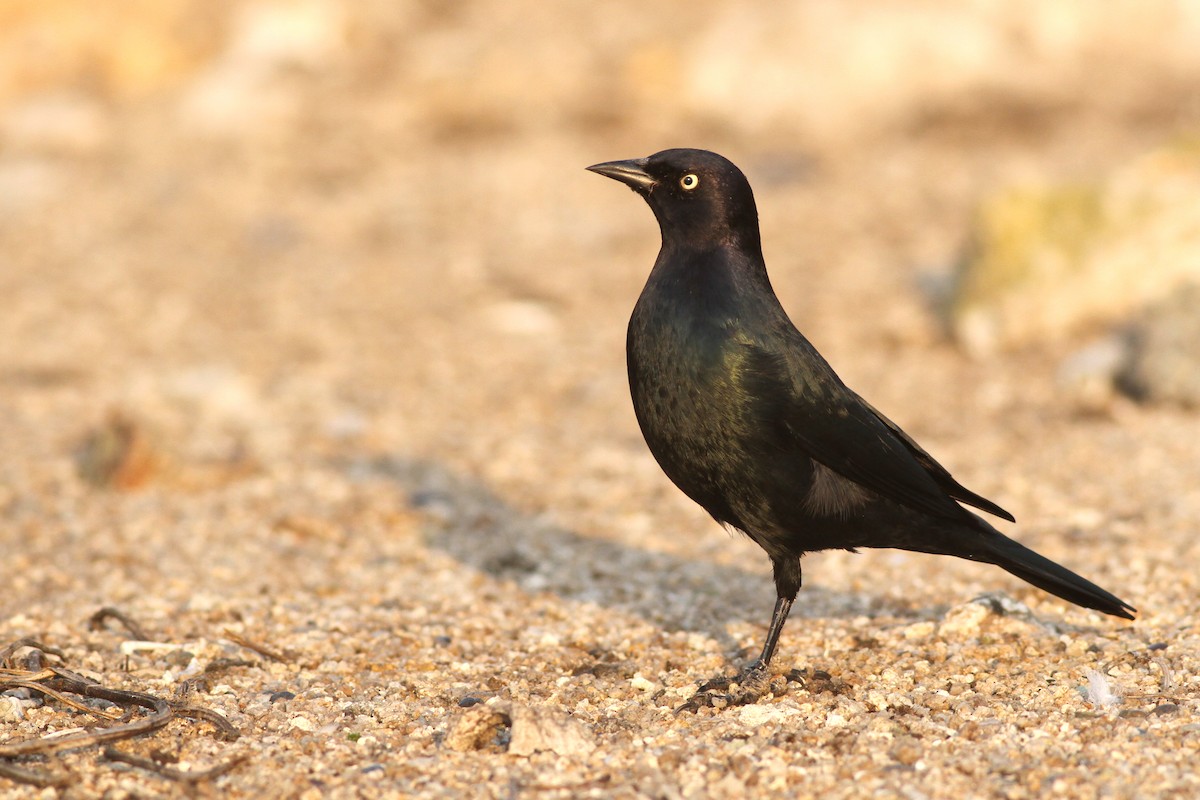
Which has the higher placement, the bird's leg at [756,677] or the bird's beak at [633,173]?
the bird's beak at [633,173]

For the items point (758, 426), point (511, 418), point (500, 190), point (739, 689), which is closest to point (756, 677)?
point (739, 689)

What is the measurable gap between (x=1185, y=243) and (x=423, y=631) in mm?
5373

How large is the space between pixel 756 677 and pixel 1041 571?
928 mm

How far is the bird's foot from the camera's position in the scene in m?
3.94

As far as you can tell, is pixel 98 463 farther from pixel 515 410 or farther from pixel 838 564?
pixel 838 564

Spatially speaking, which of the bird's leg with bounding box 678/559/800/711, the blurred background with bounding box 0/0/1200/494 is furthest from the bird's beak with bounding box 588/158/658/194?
the blurred background with bounding box 0/0/1200/494

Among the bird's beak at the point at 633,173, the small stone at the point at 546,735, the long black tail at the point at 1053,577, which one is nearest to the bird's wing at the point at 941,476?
the long black tail at the point at 1053,577

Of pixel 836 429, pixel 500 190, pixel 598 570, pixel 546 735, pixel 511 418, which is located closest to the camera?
pixel 546 735

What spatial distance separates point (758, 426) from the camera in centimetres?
399

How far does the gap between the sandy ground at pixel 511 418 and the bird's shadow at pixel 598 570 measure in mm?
28

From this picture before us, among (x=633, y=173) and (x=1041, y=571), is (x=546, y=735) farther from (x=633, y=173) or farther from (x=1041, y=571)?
(x=633, y=173)

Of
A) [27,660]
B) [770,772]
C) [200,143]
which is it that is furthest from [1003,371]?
[200,143]

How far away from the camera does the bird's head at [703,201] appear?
425cm

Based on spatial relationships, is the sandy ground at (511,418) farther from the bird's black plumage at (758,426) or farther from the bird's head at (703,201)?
the bird's head at (703,201)
